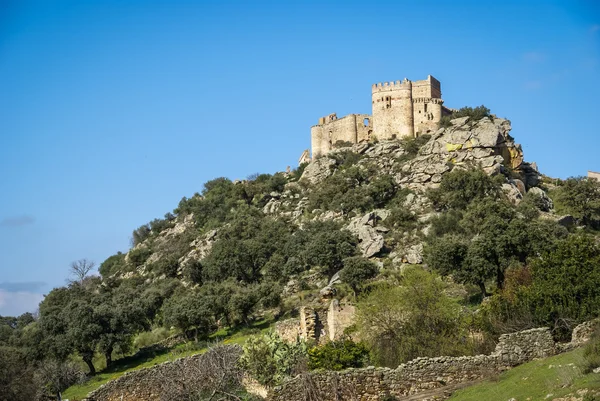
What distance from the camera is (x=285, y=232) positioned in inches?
2972

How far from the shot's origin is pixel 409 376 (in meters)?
20.0

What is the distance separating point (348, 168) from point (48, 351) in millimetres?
46733

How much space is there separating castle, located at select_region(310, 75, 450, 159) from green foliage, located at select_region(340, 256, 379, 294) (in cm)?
3974

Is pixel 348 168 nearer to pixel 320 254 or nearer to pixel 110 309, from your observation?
pixel 320 254

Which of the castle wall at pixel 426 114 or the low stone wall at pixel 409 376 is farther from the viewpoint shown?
the castle wall at pixel 426 114

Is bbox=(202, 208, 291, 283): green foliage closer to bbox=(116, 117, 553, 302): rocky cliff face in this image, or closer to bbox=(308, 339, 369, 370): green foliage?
bbox=(116, 117, 553, 302): rocky cliff face

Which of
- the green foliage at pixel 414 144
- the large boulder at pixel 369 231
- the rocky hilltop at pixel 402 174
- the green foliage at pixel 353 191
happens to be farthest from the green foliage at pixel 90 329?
the green foliage at pixel 414 144

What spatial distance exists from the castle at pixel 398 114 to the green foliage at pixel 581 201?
20.6 m

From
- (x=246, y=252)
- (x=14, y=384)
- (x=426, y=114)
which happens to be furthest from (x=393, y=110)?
(x=14, y=384)

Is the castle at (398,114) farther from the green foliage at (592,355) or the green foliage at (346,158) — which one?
the green foliage at (592,355)

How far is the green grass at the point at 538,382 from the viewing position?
1623 cm

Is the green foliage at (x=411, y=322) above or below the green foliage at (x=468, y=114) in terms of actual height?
below

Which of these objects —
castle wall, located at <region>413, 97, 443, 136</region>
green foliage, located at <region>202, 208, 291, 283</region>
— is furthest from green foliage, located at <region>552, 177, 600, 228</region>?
green foliage, located at <region>202, 208, 291, 283</region>

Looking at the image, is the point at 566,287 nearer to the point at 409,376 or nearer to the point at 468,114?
the point at 409,376
